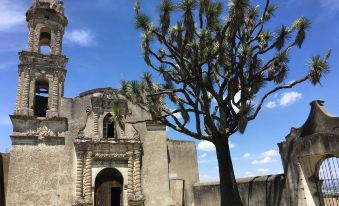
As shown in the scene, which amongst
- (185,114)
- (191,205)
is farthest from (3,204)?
(185,114)

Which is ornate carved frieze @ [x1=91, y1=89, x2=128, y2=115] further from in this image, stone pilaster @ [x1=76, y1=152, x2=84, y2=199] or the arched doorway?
the arched doorway

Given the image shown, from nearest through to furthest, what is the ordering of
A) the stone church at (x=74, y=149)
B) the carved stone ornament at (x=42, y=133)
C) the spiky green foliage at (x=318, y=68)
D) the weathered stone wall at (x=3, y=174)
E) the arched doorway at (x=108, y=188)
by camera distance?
the spiky green foliage at (x=318, y=68), the weathered stone wall at (x=3, y=174), the stone church at (x=74, y=149), the carved stone ornament at (x=42, y=133), the arched doorway at (x=108, y=188)

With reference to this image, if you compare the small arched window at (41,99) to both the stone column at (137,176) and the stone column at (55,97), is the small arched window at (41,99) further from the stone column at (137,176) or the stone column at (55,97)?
the stone column at (137,176)

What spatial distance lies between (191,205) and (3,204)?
9.40m

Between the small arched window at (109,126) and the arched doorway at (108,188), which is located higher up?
the small arched window at (109,126)

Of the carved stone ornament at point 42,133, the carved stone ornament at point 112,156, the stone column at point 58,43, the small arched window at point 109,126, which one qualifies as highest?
the stone column at point 58,43

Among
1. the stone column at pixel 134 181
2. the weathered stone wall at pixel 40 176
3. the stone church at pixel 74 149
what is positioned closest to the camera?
the weathered stone wall at pixel 40 176

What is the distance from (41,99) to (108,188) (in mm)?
6349

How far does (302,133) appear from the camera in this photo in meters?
10.9

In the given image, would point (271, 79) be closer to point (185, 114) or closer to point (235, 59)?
point (235, 59)

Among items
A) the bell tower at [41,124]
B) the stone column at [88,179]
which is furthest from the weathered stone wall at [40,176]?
the stone column at [88,179]

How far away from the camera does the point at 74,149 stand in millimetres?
17094

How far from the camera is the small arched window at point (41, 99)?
60.4 feet

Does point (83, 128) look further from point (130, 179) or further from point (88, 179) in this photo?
point (130, 179)
